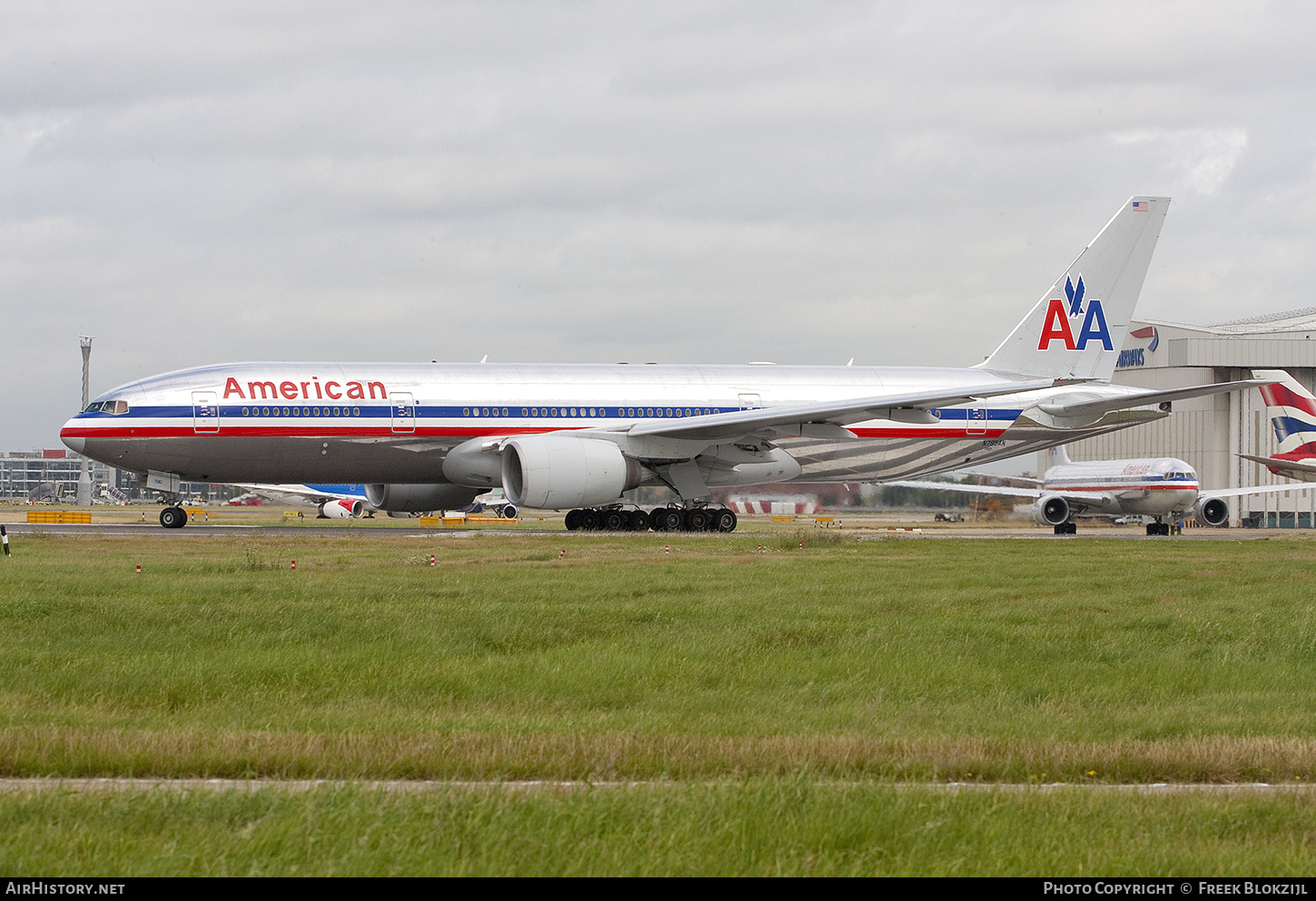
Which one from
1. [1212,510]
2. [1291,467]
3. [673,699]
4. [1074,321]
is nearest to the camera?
[673,699]

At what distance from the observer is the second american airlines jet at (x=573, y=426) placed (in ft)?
96.9

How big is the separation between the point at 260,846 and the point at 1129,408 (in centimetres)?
3192

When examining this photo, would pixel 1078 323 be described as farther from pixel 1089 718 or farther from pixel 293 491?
pixel 293 491

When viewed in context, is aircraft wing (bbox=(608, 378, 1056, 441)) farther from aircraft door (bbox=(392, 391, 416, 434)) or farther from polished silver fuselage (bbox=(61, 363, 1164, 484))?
aircraft door (bbox=(392, 391, 416, 434))

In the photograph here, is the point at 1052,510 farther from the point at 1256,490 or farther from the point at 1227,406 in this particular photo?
the point at 1227,406

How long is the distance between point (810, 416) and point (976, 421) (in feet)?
21.4

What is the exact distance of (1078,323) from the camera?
36.1 m

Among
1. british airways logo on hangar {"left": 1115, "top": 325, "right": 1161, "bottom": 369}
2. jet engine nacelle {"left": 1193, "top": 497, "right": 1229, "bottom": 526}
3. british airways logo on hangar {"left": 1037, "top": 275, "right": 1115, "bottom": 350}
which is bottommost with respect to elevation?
jet engine nacelle {"left": 1193, "top": 497, "right": 1229, "bottom": 526}

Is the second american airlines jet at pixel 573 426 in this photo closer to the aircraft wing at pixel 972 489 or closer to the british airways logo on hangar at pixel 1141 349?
the aircraft wing at pixel 972 489

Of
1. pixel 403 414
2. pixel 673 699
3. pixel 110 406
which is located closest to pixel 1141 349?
pixel 403 414

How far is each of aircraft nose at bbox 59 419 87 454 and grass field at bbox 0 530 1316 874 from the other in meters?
13.5

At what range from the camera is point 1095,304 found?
3606cm

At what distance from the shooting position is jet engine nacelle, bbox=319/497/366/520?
226ft

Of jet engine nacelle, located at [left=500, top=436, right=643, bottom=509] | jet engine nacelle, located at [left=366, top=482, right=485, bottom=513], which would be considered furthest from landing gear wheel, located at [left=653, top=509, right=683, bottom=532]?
jet engine nacelle, located at [left=366, top=482, right=485, bottom=513]
